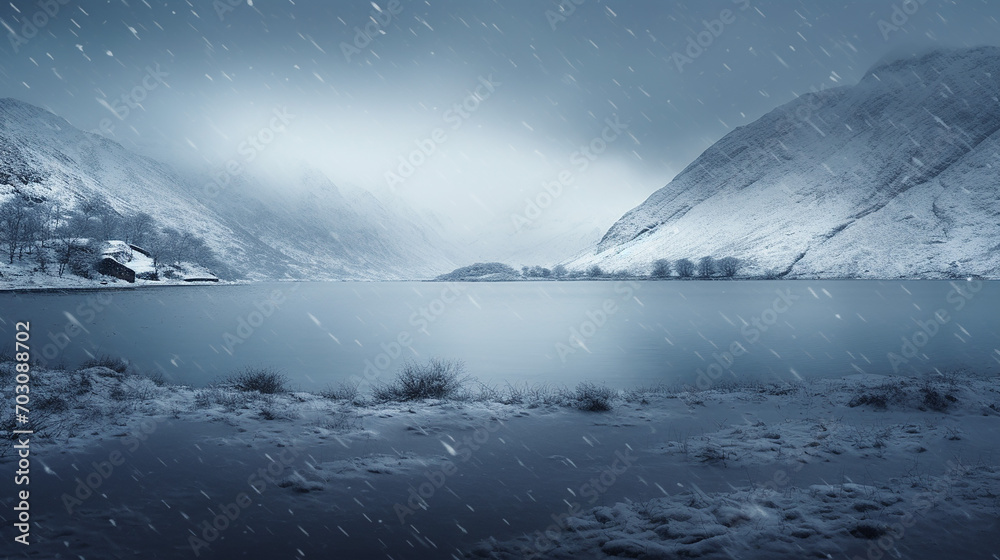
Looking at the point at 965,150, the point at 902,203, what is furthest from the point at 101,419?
the point at 965,150

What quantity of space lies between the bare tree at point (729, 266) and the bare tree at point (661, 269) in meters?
18.5

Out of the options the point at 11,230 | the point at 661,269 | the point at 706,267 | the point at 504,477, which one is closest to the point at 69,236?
the point at 11,230

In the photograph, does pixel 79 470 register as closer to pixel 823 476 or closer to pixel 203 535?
pixel 203 535

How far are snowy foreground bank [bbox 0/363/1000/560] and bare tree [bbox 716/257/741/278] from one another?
6502 inches

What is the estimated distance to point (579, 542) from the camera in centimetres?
673

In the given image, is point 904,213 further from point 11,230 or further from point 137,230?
point 137,230

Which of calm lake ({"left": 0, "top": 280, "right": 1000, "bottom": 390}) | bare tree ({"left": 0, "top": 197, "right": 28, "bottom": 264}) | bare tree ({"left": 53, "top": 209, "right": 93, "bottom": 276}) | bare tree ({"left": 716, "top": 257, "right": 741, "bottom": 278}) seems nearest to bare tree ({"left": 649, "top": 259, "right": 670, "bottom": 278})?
bare tree ({"left": 716, "top": 257, "right": 741, "bottom": 278})

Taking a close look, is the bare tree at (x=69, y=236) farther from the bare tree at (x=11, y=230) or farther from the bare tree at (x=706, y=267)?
the bare tree at (x=706, y=267)

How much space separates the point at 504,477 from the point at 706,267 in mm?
179443

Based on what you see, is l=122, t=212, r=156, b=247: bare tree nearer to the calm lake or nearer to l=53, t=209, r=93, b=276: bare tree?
l=53, t=209, r=93, b=276: bare tree

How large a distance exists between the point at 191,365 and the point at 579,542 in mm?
27945

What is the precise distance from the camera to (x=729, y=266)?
560 feet

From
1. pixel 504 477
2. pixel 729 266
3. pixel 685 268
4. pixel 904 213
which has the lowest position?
pixel 504 477

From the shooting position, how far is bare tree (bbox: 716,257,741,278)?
169 meters
